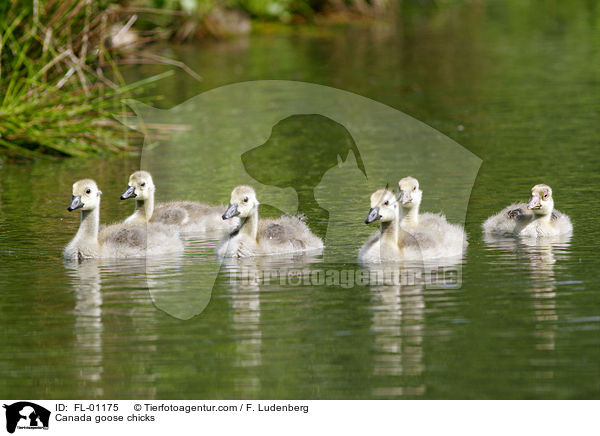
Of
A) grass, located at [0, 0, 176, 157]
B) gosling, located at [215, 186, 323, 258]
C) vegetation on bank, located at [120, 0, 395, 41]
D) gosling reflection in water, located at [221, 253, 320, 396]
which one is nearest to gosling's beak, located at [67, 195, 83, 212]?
gosling, located at [215, 186, 323, 258]

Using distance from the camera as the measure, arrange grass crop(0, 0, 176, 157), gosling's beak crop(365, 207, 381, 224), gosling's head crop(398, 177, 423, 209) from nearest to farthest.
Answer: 1. gosling's beak crop(365, 207, 381, 224)
2. gosling's head crop(398, 177, 423, 209)
3. grass crop(0, 0, 176, 157)

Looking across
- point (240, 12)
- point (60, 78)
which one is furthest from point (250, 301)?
point (240, 12)

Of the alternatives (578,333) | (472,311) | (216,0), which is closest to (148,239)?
(472,311)

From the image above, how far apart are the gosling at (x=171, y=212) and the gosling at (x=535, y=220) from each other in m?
2.71

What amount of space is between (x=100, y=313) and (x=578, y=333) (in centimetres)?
362

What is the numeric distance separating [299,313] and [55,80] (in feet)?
27.7

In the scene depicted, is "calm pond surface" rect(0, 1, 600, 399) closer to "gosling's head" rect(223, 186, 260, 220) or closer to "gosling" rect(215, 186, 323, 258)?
"gosling" rect(215, 186, 323, 258)

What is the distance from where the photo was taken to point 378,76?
26375mm

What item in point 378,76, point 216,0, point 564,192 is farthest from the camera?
point 216,0

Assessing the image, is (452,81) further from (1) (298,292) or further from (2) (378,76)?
(1) (298,292)

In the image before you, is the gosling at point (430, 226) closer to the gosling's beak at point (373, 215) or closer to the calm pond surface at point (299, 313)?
the calm pond surface at point (299, 313)

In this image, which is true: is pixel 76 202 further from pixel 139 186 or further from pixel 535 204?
pixel 535 204

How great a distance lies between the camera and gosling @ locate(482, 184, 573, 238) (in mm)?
11844
